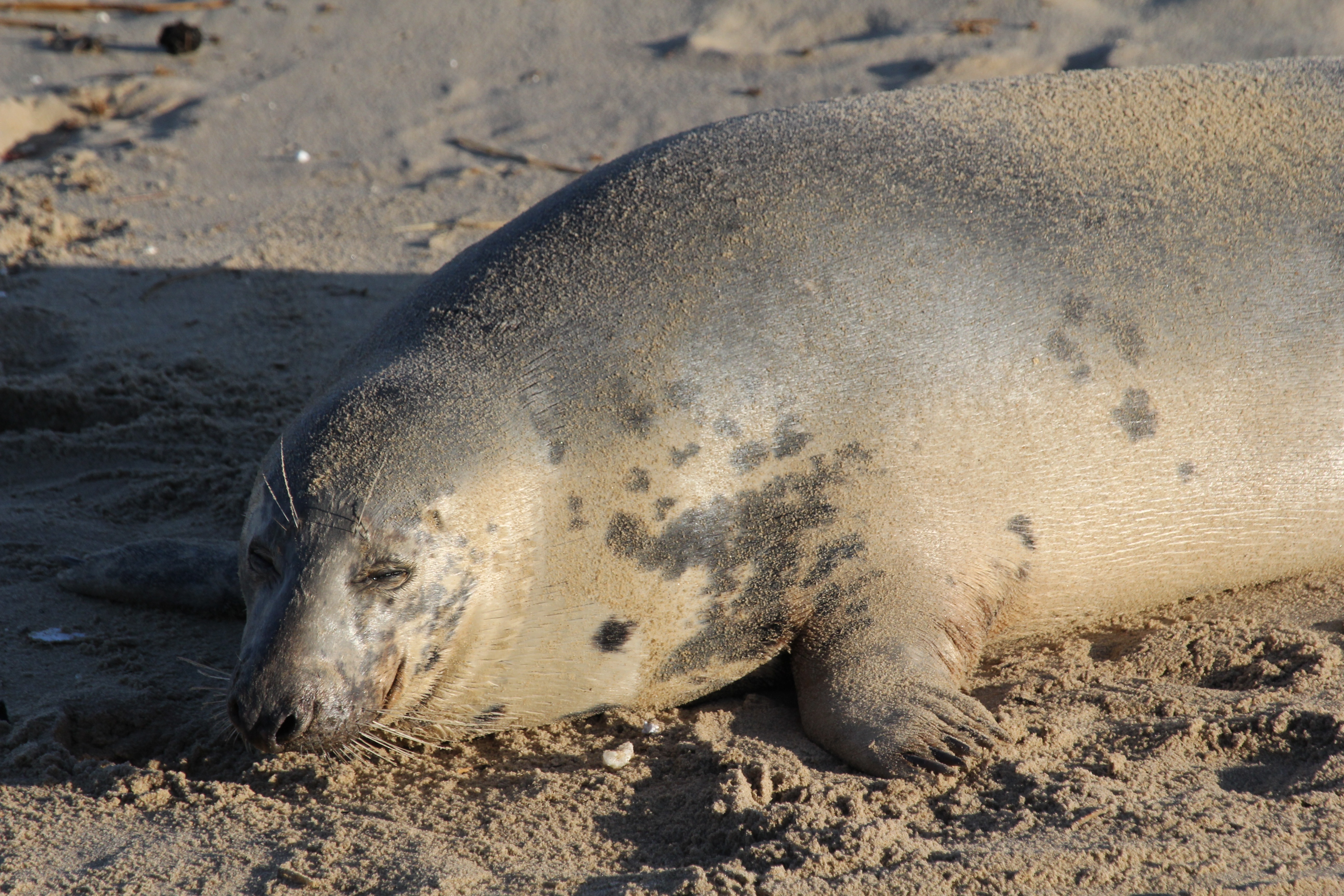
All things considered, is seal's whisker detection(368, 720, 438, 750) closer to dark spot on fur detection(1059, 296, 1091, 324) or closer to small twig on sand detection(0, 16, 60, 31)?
dark spot on fur detection(1059, 296, 1091, 324)

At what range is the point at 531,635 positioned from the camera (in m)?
2.81

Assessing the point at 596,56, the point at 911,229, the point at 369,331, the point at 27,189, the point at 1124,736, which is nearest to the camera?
the point at 1124,736

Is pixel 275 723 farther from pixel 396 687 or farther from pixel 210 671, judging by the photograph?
pixel 210 671

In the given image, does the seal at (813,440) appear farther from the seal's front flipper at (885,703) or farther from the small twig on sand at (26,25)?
the small twig on sand at (26,25)

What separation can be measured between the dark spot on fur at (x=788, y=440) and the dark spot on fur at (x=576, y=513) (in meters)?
0.48

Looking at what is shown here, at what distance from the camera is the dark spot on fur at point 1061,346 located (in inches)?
119

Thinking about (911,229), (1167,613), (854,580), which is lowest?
(1167,613)

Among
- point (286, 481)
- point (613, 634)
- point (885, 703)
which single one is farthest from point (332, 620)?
point (885, 703)

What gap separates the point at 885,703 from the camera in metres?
2.70

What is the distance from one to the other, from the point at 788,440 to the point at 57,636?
204 centimetres

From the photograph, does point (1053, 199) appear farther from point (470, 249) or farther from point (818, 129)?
point (470, 249)

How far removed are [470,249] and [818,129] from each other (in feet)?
3.37

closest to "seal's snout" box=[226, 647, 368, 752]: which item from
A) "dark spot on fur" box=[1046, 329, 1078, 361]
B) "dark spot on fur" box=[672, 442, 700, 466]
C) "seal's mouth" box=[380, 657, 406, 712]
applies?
"seal's mouth" box=[380, 657, 406, 712]

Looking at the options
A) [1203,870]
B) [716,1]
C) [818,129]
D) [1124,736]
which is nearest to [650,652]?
[1124,736]
